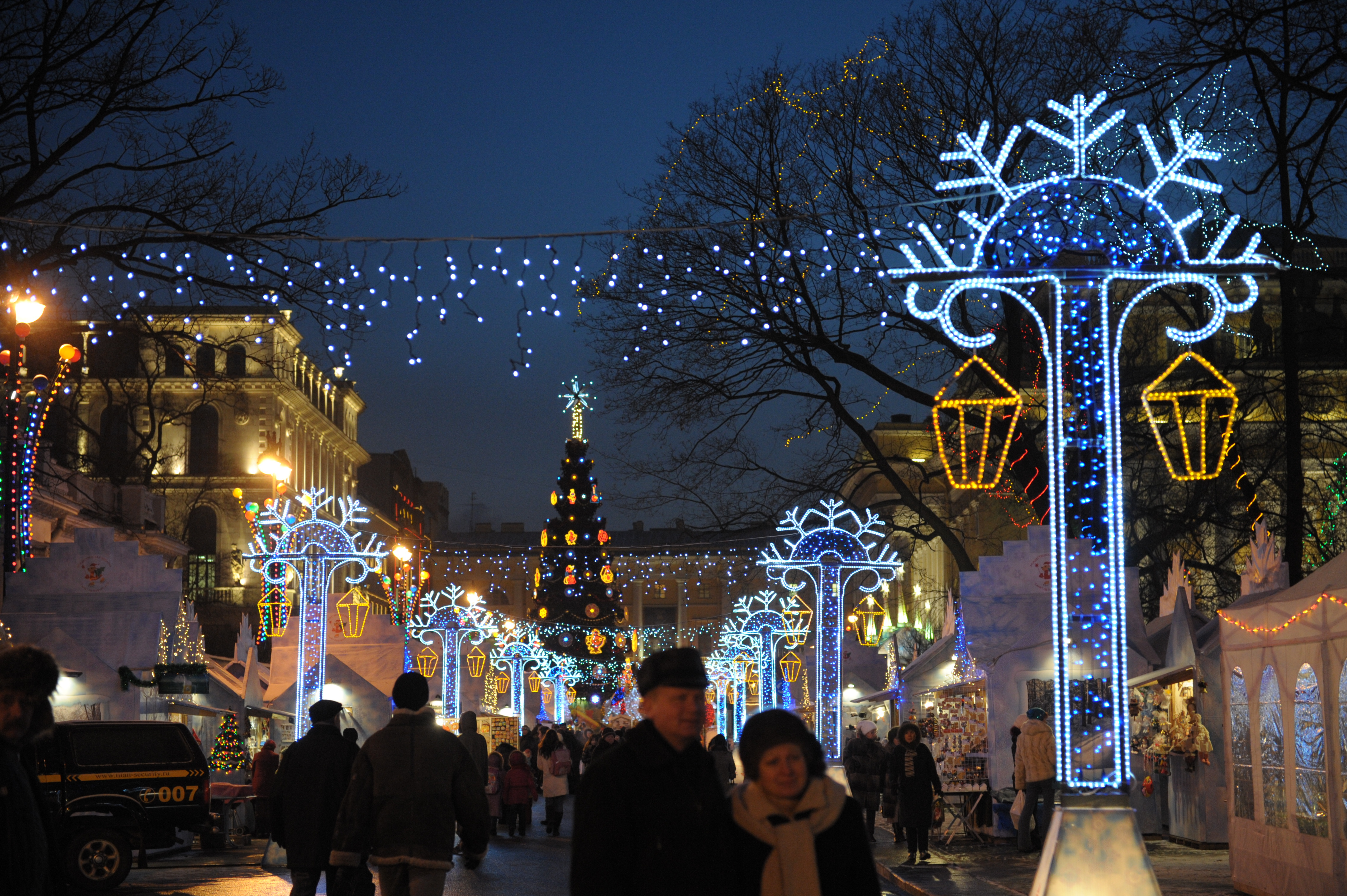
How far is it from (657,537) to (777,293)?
10779 centimetres

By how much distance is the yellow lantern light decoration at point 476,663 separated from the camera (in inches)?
1628

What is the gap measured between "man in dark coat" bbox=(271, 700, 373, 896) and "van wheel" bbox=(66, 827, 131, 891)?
7227 millimetres

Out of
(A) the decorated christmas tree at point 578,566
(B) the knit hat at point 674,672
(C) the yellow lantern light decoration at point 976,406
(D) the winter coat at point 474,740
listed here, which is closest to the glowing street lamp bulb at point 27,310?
(D) the winter coat at point 474,740

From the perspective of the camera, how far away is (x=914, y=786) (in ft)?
58.0

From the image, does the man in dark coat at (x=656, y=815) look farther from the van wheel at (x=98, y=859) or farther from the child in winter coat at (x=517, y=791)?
the child in winter coat at (x=517, y=791)

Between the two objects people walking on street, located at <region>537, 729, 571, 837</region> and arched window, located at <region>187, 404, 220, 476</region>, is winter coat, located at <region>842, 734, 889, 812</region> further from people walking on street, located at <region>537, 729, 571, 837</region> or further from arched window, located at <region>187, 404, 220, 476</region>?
arched window, located at <region>187, 404, 220, 476</region>

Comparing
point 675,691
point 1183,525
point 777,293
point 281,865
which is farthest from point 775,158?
point 675,691

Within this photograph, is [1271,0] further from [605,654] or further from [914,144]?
[605,654]

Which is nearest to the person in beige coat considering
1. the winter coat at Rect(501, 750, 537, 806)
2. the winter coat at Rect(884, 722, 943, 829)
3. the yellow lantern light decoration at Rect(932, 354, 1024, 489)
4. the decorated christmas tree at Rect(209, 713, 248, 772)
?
the winter coat at Rect(884, 722, 943, 829)

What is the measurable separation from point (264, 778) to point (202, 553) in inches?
2271

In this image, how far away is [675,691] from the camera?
444 centimetres

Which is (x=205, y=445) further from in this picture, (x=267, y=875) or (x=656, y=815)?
(x=656, y=815)

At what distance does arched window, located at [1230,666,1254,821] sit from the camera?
12.8 metres

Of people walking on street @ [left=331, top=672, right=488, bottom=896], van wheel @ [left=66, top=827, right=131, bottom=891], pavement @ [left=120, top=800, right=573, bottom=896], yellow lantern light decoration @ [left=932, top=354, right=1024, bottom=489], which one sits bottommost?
pavement @ [left=120, top=800, right=573, bottom=896]
